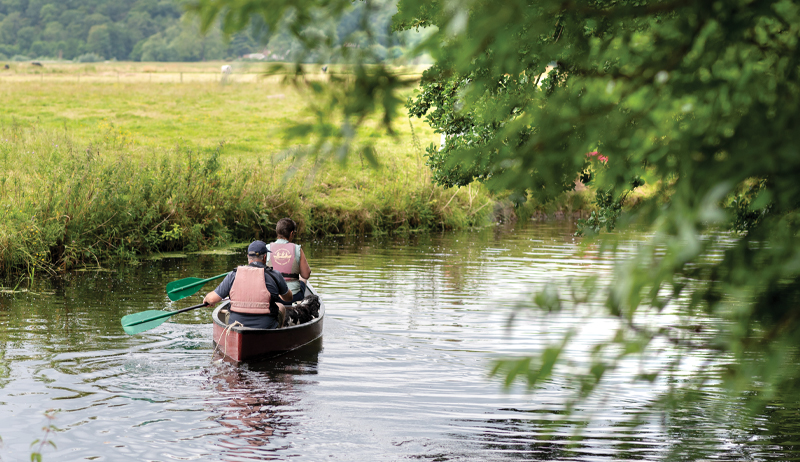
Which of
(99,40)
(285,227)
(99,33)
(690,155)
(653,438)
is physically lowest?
(653,438)

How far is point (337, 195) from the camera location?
1001 inches

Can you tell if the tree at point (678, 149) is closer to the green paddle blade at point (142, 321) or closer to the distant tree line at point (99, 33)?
the green paddle blade at point (142, 321)

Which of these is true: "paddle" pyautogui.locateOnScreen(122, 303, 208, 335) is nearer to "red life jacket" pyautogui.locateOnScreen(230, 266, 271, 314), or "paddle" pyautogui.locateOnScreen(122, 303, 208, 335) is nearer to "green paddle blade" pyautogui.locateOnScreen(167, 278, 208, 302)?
"red life jacket" pyautogui.locateOnScreen(230, 266, 271, 314)

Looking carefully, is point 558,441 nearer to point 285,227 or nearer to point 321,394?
point 321,394

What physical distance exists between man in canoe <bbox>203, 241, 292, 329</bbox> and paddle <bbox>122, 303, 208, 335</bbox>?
32.4 inches

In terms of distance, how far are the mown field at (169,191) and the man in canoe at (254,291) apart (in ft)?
4.47

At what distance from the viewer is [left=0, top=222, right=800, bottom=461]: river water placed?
6801mm

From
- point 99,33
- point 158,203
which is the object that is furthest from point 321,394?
point 99,33

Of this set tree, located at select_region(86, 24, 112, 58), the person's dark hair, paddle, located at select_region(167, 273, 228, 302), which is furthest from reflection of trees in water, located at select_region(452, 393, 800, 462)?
tree, located at select_region(86, 24, 112, 58)

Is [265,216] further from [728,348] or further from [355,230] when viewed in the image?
[728,348]

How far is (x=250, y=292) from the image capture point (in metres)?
9.88

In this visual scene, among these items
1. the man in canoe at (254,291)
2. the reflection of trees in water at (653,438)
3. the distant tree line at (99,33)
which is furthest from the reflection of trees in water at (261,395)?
the distant tree line at (99,33)

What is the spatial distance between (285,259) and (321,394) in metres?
3.20

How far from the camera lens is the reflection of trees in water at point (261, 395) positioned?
6980 mm
